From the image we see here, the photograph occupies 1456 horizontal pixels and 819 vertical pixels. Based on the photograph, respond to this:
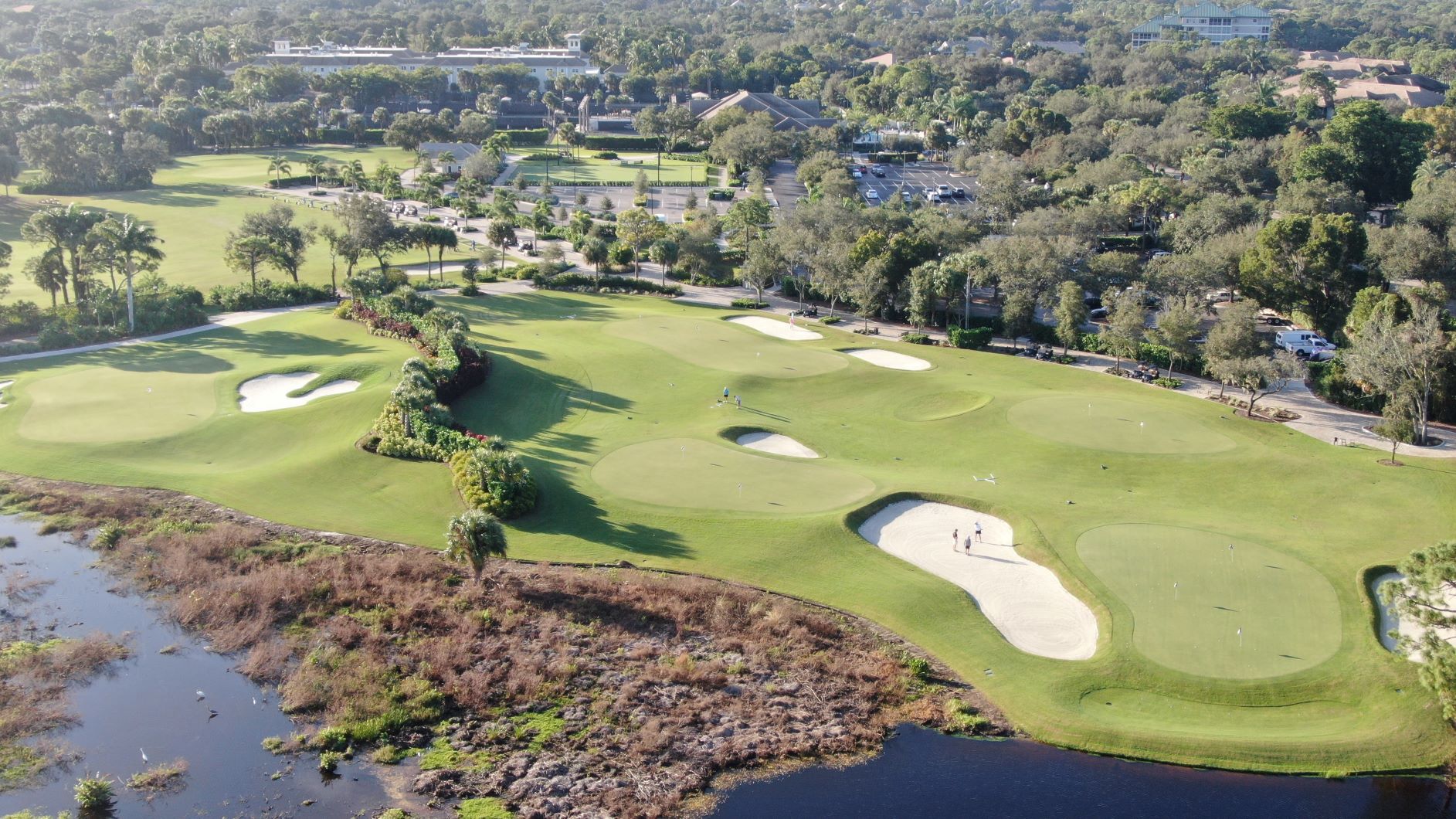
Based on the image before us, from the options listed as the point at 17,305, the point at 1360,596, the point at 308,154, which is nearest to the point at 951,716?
the point at 1360,596

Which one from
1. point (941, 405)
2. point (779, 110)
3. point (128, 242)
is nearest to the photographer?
point (941, 405)

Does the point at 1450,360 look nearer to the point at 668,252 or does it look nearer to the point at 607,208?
the point at 668,252

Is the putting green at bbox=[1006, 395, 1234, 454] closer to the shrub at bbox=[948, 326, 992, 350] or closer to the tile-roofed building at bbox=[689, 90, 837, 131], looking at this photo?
the shrub at bbox=[948, 326, 992, 350]

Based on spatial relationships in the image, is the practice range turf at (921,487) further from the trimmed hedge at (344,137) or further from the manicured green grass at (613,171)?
the trimmed hedge at (344,137)

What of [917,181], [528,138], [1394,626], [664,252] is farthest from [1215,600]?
[528,138]

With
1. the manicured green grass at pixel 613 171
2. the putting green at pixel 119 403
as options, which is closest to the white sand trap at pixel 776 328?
the putting green at pixel 119 403

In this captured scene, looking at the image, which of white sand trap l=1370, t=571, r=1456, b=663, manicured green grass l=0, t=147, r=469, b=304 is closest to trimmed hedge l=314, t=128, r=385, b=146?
manicured green grass l=0, t=147, r=469, b=304

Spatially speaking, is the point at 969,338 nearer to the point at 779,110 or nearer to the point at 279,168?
the point at 779,110

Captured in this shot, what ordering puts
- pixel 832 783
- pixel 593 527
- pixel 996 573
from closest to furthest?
pixel 832 783 < pixel 996 573 < pixel 593 527
